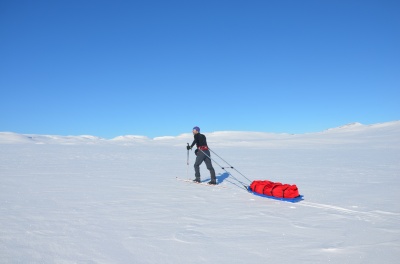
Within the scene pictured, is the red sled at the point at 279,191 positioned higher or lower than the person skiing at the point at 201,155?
lower

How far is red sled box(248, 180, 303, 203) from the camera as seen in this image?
7023 mm

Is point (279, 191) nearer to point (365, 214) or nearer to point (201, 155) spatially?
point (365, 214)

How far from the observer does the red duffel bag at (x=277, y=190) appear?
703cm

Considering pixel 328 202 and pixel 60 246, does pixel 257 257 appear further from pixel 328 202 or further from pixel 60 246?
pixel 328 202

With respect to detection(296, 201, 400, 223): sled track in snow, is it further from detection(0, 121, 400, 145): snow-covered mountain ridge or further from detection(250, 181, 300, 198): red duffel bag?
detection(0, 121, 400, 145): snow-covered mountain ridge

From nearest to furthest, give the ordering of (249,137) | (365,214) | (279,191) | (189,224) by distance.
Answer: (189,224) → (365,214) → (279,191) → (249,137)

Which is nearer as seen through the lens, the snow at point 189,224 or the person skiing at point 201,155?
the snow at point 189,224

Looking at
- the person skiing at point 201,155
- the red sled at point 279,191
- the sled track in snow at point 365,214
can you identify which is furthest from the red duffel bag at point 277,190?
the person skiing at point 201,155

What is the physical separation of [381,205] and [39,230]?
7056mm

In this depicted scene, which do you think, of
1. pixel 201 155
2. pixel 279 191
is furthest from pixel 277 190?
pixel 201 155

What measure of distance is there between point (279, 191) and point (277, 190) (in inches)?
2.4

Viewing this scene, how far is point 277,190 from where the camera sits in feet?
23.6

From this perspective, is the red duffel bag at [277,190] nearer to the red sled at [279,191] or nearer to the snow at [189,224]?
the red sled at [279,191]

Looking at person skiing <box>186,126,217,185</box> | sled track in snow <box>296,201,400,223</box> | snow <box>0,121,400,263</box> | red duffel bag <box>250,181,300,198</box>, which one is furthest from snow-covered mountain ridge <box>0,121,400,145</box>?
sled track in snow <box>296,201,400,223</box>
